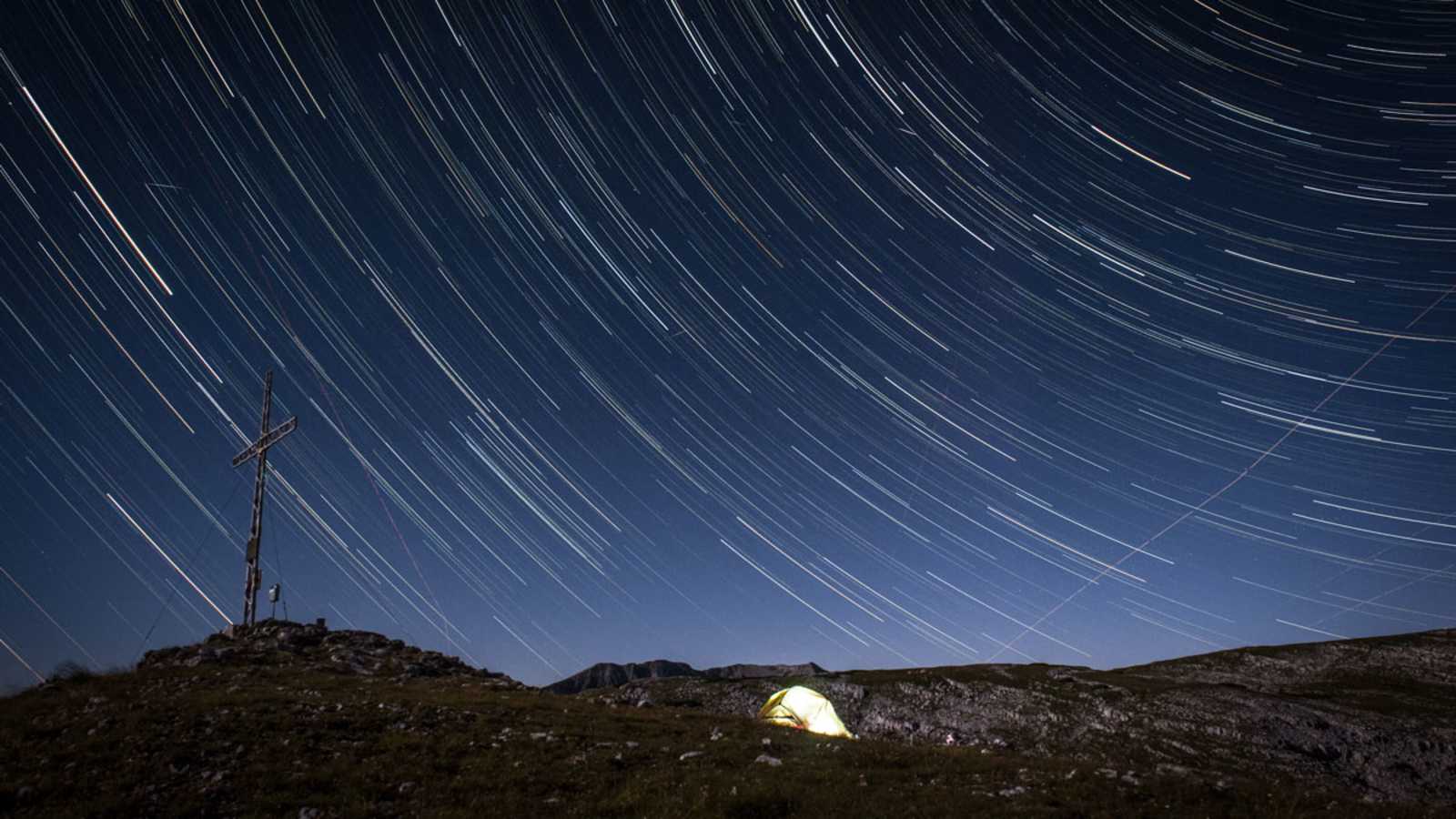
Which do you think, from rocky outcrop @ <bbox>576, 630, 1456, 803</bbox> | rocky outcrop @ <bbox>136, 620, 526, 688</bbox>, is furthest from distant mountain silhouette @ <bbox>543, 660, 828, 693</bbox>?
rocky outcrop @ <bbox>136, 620, 526, 688</bbox>

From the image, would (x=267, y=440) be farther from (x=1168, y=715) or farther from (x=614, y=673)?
(x=614, y=673)

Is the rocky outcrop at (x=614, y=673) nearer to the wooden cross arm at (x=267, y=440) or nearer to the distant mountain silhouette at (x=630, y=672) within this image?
the distant mountain silhouette at (x=630, y=672)

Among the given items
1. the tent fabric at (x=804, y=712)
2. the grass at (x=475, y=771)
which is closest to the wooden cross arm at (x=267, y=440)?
the grass at (x=475, y=771)

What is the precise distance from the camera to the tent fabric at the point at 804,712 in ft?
107

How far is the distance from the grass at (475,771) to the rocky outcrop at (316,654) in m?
→ 8.75

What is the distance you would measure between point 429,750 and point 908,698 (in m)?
35.9

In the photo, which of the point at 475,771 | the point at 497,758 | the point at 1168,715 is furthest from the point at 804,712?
the point at 1168,715

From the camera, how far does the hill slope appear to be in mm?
14922

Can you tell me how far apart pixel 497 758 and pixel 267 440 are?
110ft

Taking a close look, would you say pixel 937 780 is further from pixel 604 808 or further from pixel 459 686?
pixel 459 686

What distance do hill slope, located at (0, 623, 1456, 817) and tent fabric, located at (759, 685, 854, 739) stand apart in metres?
4.32

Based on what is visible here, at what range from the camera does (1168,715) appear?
44.2m

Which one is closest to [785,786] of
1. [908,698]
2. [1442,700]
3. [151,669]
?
[151,669]

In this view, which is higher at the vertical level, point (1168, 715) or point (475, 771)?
point (1168, 715)
